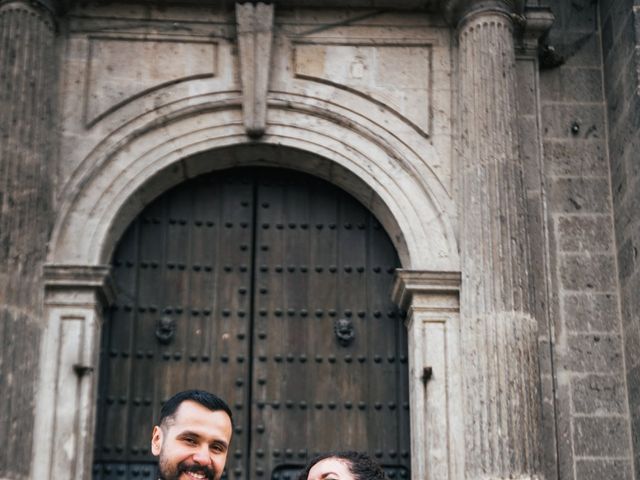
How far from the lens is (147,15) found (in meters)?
10.5

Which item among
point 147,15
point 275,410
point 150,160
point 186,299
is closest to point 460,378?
point 275,410

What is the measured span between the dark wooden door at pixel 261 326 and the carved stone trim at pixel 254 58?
1.69 ft

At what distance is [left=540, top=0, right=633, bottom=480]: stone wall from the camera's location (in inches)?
382

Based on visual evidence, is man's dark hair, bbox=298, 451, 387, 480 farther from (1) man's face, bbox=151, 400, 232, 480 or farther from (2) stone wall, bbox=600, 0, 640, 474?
(2) stone wall, bbox=600, 0, 640, 474

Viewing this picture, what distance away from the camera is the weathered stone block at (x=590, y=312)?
10.0m

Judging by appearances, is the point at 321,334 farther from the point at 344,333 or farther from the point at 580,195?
the point at 580,195

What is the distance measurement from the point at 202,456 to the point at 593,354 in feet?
18.9

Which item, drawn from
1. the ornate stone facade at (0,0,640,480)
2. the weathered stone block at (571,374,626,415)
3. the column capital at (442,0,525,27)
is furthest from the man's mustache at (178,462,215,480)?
the column capital at (442,0,525,27)

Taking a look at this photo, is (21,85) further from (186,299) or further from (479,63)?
(479,63)

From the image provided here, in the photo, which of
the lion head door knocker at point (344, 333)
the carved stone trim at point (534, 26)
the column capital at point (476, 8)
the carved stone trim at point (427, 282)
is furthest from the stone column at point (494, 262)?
the lion head door knocker at point (344, 333)

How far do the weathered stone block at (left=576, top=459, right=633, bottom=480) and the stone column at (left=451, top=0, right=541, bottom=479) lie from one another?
1.95 ft

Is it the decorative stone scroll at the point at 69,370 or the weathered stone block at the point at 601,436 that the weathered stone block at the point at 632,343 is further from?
the decorative stone scroll at the point at 69,370

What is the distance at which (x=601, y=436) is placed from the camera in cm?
973

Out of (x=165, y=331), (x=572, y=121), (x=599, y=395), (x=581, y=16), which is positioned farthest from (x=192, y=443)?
(x=581, y=16)
